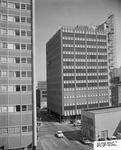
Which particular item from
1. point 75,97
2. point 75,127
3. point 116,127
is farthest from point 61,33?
point 116,127

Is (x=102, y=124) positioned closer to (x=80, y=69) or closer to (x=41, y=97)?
(x=80, y=69)

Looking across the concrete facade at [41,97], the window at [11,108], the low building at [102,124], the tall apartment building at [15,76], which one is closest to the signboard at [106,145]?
the tall apartment building at [15,76]

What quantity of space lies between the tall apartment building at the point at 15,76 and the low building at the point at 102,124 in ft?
17.1

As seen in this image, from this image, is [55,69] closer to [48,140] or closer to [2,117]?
[48,140]

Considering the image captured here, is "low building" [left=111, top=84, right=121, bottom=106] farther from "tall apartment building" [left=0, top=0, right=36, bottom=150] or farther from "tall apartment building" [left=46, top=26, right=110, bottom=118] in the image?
"tall apartment building" [left=0, top=0, right=36, bottom=150]

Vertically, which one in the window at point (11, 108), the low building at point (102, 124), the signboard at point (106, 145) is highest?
the window at point (11, 108)

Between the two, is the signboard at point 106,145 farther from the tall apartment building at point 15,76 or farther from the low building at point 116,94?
the low building at point 116,94

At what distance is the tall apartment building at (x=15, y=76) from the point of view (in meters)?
6.51

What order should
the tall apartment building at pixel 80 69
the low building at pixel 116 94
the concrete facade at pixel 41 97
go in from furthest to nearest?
the concrete facade at pixel 41 97 < the low building at pixel 116 94 < the tall apartment building at pixel 80 69

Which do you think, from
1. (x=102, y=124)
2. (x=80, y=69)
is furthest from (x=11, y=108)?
(x=80, y=69)

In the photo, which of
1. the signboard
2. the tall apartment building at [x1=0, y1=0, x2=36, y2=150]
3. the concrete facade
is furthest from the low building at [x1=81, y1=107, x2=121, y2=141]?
the concrete facade

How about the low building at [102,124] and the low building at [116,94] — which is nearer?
the low building at [102,124]

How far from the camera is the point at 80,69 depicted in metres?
18.1

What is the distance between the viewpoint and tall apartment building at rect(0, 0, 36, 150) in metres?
6.51
